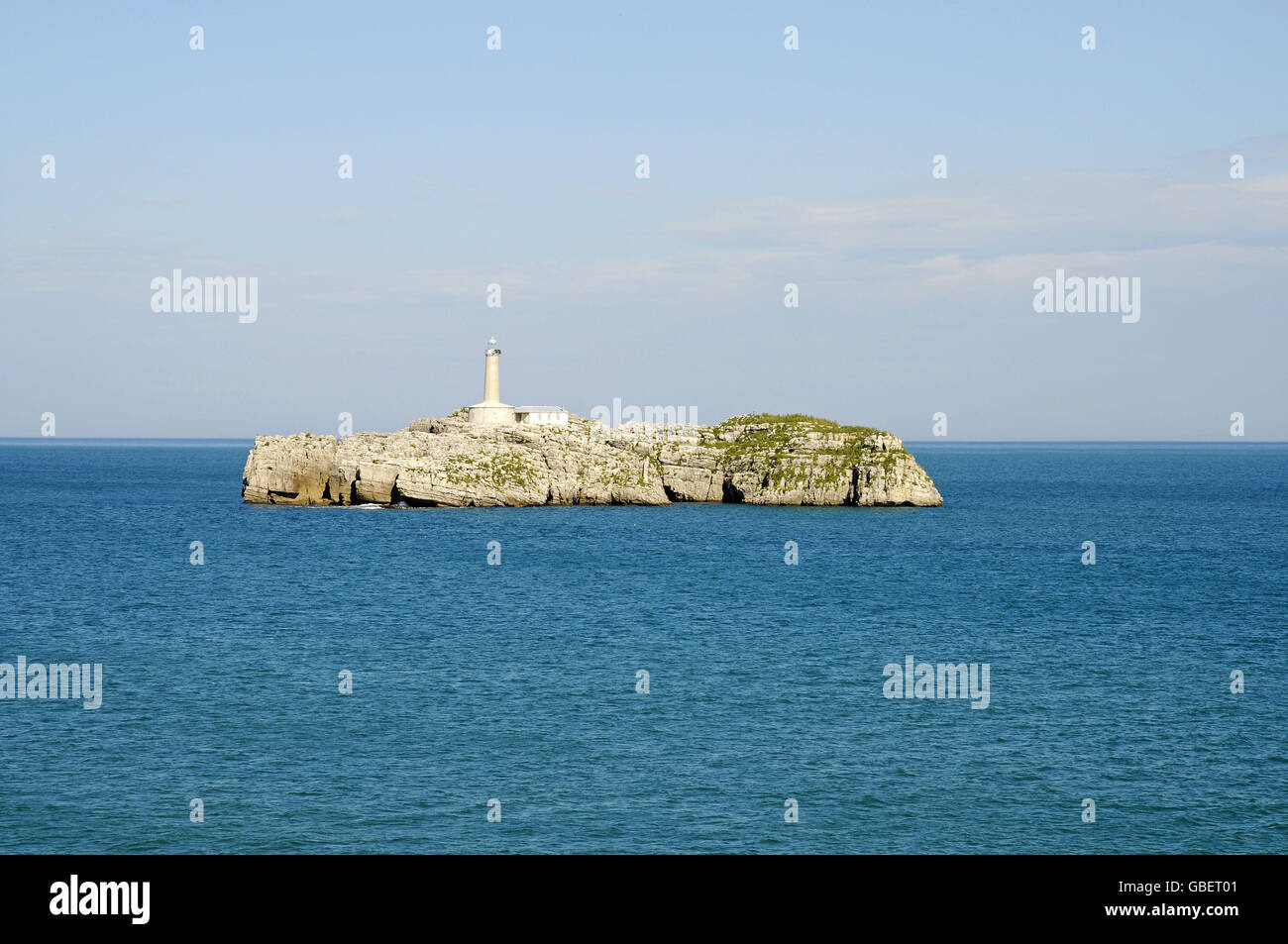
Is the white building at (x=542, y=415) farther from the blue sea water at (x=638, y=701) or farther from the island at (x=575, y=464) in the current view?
the blue sea water at (x=638, y=701)

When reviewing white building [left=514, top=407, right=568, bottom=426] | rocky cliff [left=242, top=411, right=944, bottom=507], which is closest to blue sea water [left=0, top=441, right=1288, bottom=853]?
rocky cliff [left=242, top=411, right=944, bottom=507]

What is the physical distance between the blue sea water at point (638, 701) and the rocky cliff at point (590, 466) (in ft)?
99.2

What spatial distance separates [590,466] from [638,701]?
87658 millimetres

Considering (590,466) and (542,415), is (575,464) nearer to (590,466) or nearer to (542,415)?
(590,466)

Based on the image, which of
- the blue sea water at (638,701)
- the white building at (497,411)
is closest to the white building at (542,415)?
the white building at (497,411)

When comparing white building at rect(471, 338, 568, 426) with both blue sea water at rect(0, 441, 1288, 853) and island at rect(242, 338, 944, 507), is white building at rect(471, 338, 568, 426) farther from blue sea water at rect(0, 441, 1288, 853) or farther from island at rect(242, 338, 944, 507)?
blue sea water at rect(0, 441, 1288, 853)

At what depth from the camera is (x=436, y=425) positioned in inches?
5290

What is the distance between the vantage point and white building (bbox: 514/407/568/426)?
134 metres

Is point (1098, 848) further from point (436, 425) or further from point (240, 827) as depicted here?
point (436, 425)

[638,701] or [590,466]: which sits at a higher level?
[590,466]

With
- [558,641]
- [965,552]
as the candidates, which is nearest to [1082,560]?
[965,552]

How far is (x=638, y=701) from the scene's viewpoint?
41.6 metres

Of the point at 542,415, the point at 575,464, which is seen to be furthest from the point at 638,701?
the point at 542,415
